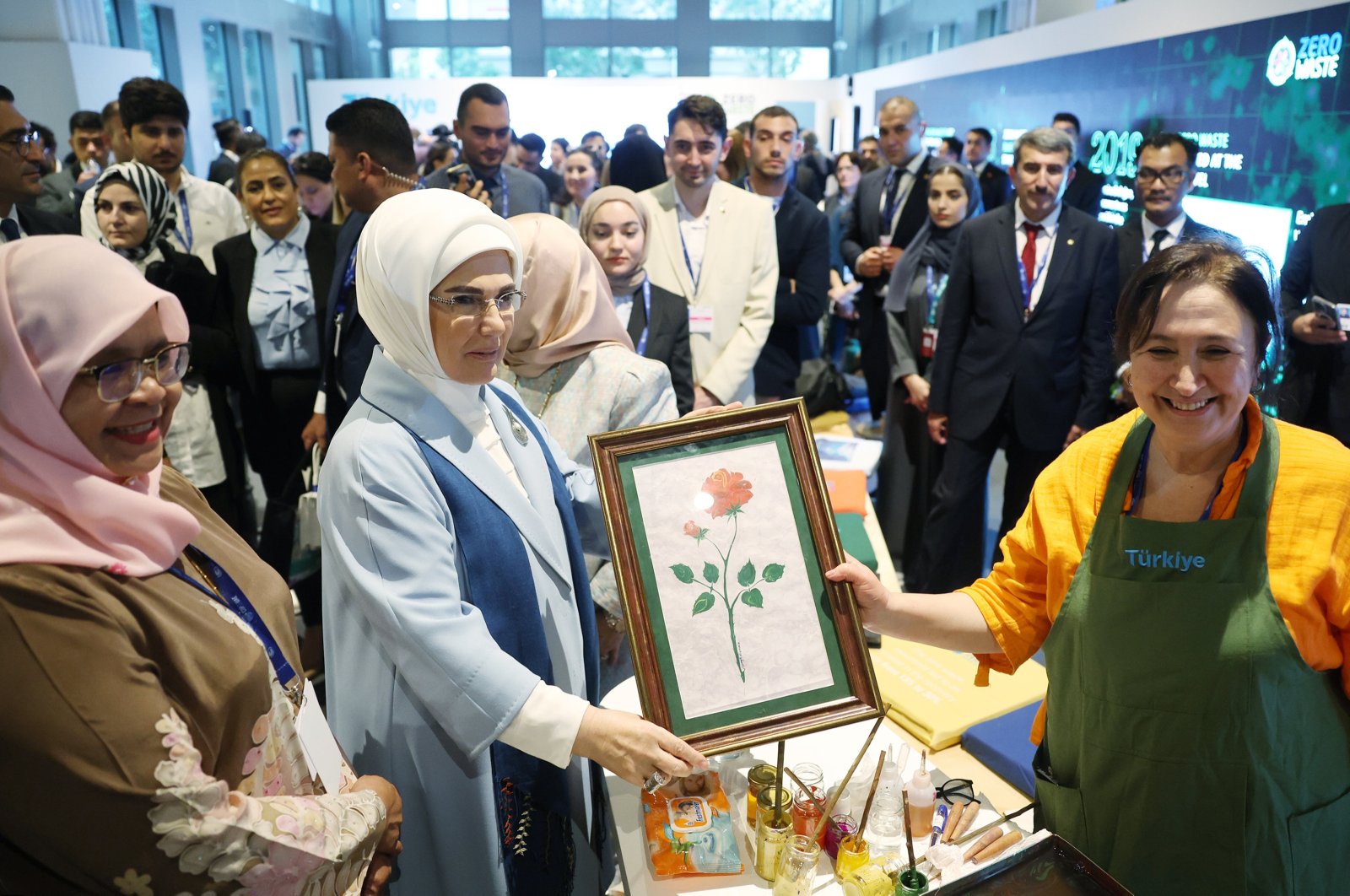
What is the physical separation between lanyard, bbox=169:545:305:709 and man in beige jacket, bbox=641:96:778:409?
2695 mm

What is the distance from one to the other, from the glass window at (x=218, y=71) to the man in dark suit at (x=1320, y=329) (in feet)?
51.9

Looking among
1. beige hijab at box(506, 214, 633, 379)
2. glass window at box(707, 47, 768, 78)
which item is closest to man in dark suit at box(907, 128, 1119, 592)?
beige hijab at box(506, 214, 633, 379)

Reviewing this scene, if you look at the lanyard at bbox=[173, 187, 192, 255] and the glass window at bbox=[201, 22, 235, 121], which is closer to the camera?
the lanyard at bbox=[173, 187, 192, 255]

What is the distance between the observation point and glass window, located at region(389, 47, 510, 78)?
2147cm

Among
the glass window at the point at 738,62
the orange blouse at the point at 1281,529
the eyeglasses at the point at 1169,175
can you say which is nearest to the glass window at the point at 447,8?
the glass window at the point at 738,62

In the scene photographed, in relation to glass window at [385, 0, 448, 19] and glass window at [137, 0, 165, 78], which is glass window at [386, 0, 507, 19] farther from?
glass window at [137, 0, 165, 78]

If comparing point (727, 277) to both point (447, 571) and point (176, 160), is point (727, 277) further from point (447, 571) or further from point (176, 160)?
point (176, 160)

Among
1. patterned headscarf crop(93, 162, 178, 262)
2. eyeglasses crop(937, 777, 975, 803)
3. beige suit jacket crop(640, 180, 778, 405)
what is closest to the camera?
→ eyeglasses crop(937, 777, 975, 803)

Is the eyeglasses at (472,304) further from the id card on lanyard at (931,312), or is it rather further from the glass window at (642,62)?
the glass window at (642,62)

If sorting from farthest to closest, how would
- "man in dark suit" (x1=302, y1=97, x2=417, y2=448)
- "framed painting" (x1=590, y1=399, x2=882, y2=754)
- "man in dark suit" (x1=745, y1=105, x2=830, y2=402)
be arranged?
"man in dark suit" (x1=745, y1=105, x2=830, y2=402) → "man in dark suit" (x1=302, y1=97, x2=417, y2=448) → "framed painting" (x1=590, y1=399, x2=882, y2=754)

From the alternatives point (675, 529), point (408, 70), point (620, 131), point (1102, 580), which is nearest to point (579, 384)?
point (675, 529)

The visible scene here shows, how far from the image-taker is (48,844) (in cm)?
103

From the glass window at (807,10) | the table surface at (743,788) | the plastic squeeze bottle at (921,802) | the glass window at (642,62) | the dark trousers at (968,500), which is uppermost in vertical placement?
the glass window at (807,10)

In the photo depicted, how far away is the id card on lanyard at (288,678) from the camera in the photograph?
1.30 meters
